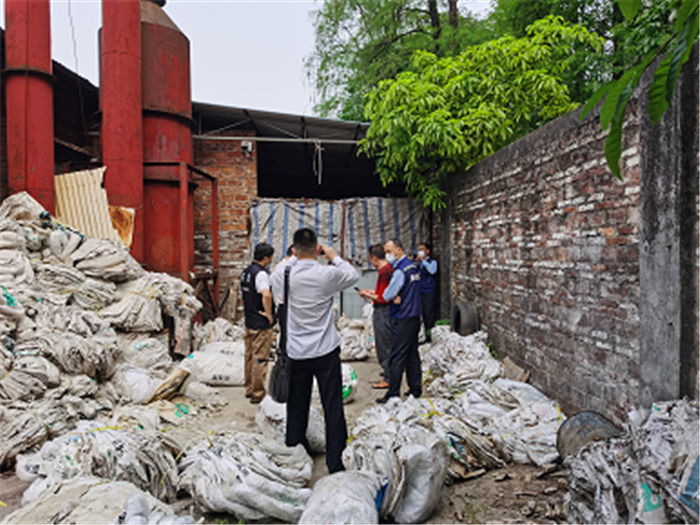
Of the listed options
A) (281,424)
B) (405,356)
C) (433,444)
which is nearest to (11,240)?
(281,424)

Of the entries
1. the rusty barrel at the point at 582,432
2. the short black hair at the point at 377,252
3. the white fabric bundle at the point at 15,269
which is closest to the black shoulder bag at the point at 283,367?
the rusty barrel at the point at 582,432

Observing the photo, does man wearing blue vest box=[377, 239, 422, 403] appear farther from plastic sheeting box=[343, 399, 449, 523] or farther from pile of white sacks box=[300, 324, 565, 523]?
plastic sheeting box=[343, 399, 449, 523]

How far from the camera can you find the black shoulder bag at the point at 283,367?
3.33m

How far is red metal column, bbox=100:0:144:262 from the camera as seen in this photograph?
6.90 m

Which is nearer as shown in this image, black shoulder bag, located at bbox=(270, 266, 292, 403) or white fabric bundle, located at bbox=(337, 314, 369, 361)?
black shoulder bag, located at bbox=(270, 266, 292, 403)

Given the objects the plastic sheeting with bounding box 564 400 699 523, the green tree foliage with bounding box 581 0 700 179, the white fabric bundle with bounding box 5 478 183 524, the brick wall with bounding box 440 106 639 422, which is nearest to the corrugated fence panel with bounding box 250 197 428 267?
the brick wall with bounding box 440 106 639 422

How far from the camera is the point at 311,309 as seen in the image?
3334 mm

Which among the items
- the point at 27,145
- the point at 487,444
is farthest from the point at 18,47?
the point at 487,444

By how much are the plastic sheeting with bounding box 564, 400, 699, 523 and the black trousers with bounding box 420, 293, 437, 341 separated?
5263 millimetres

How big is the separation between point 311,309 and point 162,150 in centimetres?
542

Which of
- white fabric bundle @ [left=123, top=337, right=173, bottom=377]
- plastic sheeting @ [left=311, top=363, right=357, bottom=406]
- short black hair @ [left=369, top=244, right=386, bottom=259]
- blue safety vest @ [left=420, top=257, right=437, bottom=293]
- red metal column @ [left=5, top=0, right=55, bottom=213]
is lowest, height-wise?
plastic sheeting @ [left=311, top=363, right=357, bottom=406]

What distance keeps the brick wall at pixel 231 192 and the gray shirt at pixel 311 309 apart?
6033mm

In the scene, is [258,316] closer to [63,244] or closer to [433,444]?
[63,244]

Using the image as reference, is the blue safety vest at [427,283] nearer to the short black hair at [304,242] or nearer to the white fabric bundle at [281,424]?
the white fabric bundle at [281,424]
